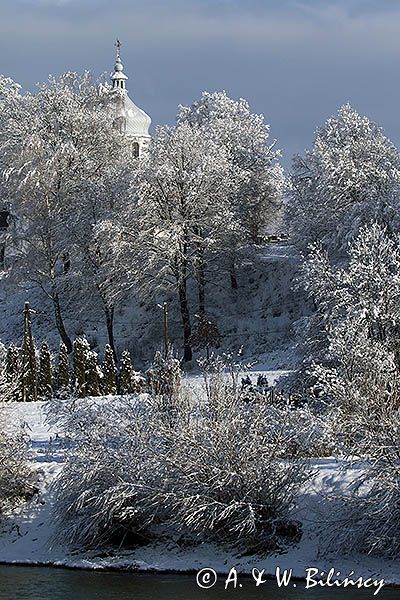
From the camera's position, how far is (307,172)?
1930 inches

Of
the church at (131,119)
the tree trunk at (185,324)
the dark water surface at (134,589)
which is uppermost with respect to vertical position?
the church at (131,119)

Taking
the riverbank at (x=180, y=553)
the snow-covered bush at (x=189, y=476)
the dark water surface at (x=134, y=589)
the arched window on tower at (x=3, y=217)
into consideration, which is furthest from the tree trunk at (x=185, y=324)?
the dark water surface at (x=134, y=589)

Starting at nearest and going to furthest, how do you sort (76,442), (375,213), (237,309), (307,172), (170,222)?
(76,442), (375,213), (170,222), (237,309), (307,172)

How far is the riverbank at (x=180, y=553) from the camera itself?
22.1m

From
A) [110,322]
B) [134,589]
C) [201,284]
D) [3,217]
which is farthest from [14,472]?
[3,217]

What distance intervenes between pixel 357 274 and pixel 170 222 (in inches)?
501

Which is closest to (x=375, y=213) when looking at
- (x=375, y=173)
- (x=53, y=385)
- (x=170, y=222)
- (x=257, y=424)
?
(x=375, y=173)

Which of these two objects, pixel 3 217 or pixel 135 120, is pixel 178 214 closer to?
pixel 3 217

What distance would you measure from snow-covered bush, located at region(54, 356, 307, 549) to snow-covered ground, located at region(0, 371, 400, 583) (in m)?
0.32

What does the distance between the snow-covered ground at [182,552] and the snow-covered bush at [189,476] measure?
1.06ft

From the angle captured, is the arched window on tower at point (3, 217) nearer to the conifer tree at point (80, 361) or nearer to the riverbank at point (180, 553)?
the conifer tree at point (80, 361)

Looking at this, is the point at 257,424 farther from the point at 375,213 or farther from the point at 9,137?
the point at 9,137

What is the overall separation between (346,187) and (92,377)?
41.7 feet

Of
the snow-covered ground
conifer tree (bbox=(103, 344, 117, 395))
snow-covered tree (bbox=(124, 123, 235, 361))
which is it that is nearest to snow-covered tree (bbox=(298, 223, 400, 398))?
the snow-covered ground
